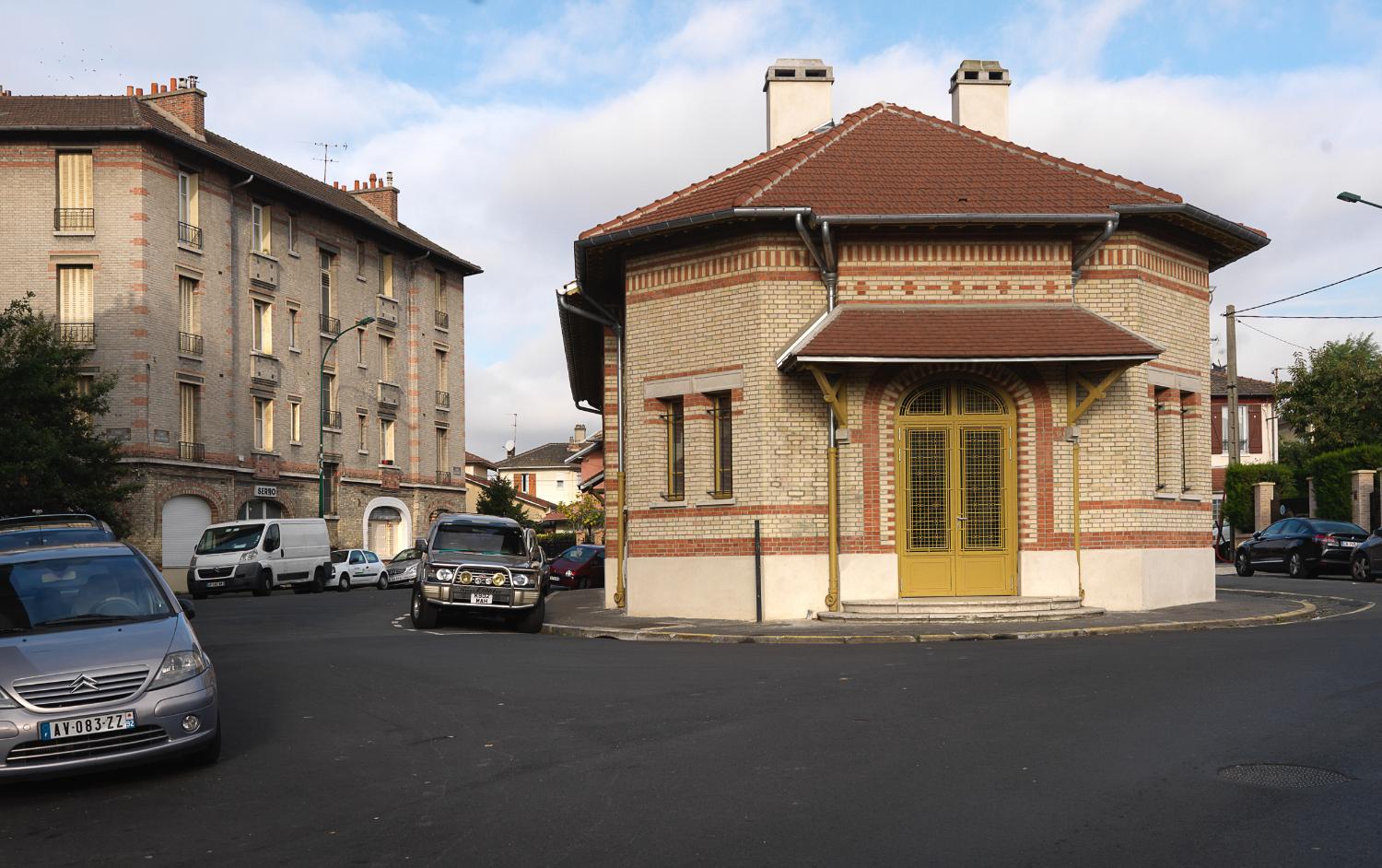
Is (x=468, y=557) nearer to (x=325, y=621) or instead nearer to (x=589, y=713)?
(x=325, y=621)

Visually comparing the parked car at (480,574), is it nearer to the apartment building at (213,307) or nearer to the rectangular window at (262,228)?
the apartment building at (213,307)

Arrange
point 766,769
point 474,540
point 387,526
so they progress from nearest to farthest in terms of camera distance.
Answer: point 766,769
point 474,540
point 387,526

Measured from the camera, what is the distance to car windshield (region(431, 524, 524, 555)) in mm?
20578

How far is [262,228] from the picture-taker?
160ft

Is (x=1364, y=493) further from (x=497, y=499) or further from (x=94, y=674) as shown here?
(x=94, y=674)

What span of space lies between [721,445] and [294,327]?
112 ft

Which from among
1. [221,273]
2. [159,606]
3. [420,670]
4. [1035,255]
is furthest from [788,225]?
[221,273]

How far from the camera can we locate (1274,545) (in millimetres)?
33938

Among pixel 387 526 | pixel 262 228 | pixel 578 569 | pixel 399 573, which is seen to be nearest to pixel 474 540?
pixel 578 569

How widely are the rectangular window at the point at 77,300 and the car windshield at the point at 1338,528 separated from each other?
117 feet

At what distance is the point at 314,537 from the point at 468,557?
2283 centimetres

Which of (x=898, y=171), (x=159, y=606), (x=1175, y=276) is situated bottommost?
(x=159, y=606)

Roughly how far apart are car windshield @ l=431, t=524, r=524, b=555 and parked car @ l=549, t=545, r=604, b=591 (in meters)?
20.5

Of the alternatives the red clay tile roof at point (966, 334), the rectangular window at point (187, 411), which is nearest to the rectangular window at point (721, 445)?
the red clay tile roof at point (966, 334)
